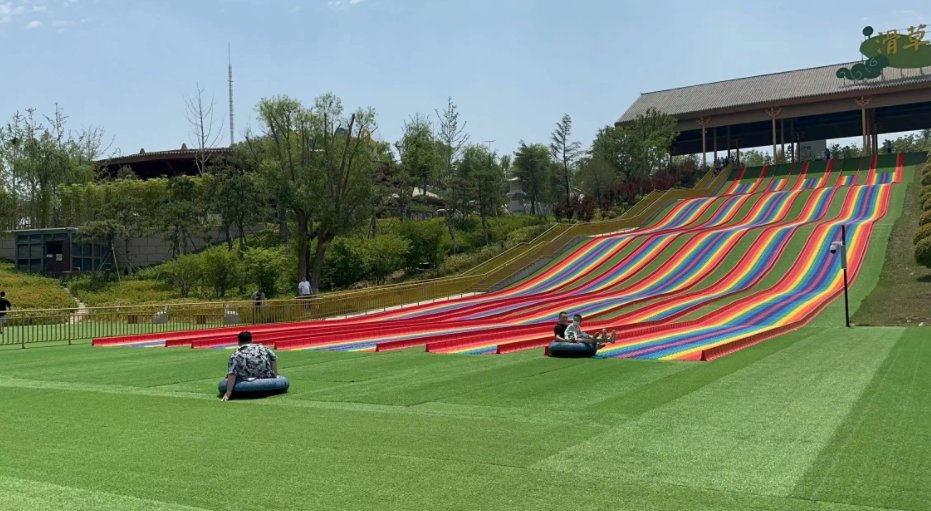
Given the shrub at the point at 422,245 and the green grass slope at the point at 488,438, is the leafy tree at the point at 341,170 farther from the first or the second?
the green grass slope at the point at 488,438

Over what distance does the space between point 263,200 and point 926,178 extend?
117ft

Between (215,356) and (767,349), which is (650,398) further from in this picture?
(215,356)

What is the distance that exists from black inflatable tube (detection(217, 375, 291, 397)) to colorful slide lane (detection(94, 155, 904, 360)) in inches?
216

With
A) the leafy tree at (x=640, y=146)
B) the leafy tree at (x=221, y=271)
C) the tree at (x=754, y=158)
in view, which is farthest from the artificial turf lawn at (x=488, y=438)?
the tree at (x=754, y=158)

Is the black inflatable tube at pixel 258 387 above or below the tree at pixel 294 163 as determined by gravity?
below

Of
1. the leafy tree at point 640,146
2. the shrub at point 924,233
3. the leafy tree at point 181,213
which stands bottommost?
the shrub at point 924,233

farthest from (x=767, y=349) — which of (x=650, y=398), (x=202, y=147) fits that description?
(x=202, y=147)

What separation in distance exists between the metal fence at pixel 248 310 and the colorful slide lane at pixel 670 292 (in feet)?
5.10

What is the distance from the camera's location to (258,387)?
34.6 ft

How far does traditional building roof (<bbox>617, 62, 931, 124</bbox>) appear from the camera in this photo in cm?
6155

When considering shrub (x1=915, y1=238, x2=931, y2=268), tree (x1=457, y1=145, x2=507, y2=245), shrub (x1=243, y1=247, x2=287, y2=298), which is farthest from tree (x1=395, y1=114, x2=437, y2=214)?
shrub (x1=915, y1=238, x2=931, y2=268)

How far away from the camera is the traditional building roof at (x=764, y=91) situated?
2423 inches

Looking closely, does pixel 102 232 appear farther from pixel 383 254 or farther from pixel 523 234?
pixel 523 234

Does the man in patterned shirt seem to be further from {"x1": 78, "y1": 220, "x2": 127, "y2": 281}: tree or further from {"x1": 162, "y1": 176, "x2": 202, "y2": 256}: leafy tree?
{"x1": 162, "y1": 176, "x2": 202, "y2": 256}: leafy tree
